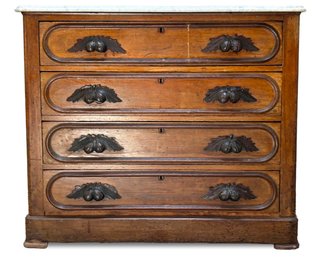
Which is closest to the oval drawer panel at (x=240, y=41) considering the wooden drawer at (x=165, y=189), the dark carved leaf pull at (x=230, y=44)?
the dark carved leaf pull at (x=230, y=44)

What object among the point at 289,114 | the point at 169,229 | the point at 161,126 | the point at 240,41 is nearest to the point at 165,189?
the point at 169,229

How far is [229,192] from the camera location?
4590 mm

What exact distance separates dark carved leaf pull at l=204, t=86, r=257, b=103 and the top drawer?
13cm

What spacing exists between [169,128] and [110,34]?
56 cm

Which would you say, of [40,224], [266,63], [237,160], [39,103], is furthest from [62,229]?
[266,63]

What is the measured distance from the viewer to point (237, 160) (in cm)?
459

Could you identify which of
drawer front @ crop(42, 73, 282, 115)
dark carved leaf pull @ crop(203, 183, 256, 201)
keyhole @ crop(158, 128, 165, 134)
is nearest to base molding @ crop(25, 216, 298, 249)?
dark carved leaf pull @ crop(203, 183, 256, 201)

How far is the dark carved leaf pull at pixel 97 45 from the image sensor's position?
4508 millimetres

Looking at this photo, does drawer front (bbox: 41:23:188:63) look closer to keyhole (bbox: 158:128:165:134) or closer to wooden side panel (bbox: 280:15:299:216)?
keyhole (bbox: 158:128:165:134)

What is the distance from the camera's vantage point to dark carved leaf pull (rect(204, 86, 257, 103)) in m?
4.53

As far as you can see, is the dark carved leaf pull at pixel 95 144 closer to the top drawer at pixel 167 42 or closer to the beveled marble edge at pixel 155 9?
the top drawer at pixel 167 42

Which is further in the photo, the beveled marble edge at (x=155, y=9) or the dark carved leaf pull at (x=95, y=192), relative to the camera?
the dark carved leaf pull at (x=95, y=192)

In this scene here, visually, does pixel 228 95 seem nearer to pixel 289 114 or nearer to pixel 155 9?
pixel 289 114

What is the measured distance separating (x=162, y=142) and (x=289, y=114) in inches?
25.7
